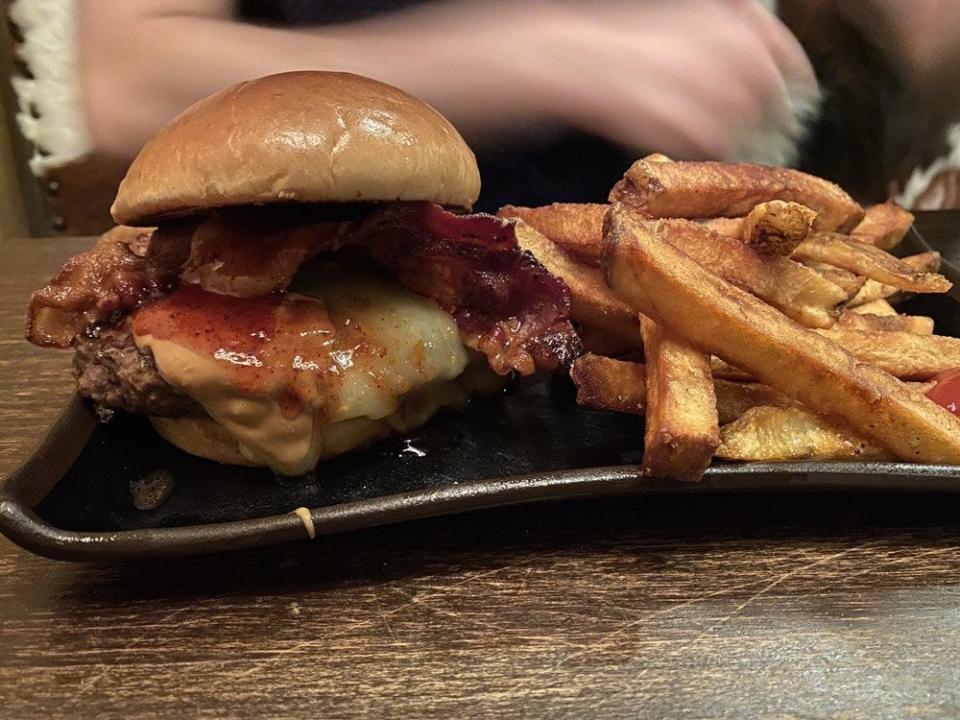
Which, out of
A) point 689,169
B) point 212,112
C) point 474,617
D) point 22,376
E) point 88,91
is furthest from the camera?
point 88,91

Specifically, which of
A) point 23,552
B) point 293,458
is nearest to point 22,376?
point 23,552

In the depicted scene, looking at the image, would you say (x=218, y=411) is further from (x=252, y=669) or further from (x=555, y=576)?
(x=555, y=576)

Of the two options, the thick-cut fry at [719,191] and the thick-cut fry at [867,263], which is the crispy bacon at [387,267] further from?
the thick-cut fry at [867,263]

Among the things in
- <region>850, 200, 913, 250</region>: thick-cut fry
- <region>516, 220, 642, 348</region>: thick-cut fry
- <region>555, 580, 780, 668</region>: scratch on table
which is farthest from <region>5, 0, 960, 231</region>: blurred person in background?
<region>555, 580, 780, 668</region>: scratch on table

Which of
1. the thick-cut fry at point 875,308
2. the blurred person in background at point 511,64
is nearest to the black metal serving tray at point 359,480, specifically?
the thick-cut fry at point 875,308

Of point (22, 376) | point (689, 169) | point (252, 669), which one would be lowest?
point (22, 376)

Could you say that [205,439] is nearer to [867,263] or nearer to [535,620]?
[535,620]

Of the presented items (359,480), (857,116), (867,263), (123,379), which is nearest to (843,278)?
(867,263)
